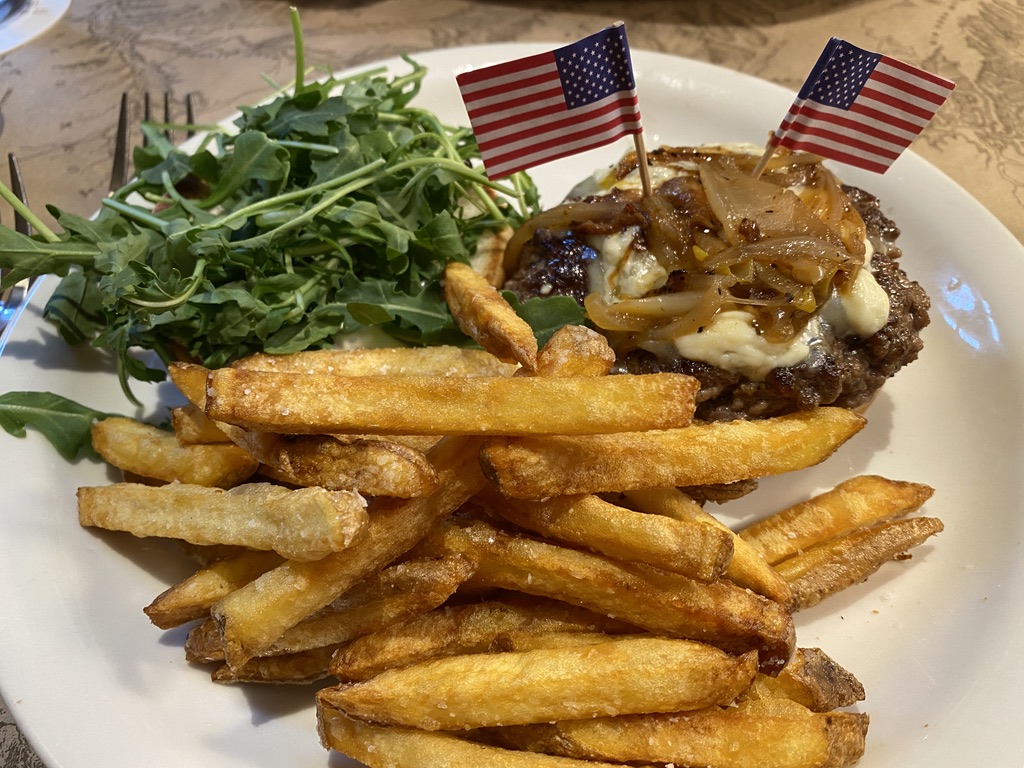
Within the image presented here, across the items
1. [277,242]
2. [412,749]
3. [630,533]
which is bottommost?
[412,749]

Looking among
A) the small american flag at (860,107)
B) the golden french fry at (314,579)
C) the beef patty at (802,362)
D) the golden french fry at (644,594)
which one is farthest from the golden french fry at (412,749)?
the small american flag at (860,107)

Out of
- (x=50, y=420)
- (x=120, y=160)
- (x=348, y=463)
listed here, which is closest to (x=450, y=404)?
(x=348, y=463)

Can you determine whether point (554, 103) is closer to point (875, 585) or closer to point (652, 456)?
point (652, 456)

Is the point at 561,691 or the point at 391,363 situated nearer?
the point at 561,691

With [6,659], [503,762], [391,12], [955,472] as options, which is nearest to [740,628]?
[503,762]

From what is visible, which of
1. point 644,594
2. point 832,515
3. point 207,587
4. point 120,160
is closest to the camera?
point 644,594

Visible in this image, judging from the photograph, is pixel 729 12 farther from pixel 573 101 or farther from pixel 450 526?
pixel 450 526

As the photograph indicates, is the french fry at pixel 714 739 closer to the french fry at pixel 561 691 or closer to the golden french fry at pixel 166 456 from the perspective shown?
the french fry at pixel 561 691
